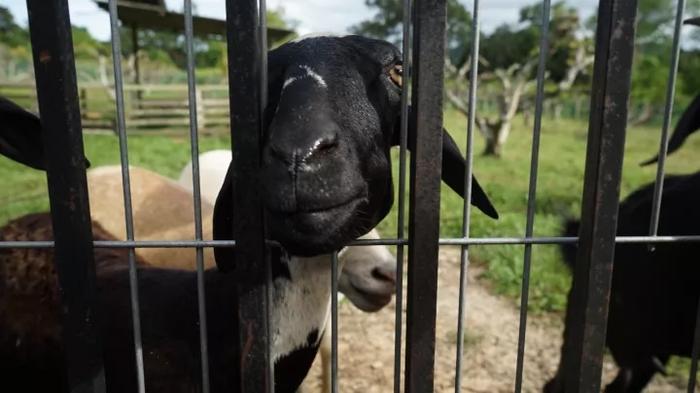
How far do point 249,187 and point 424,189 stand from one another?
0.43 metres

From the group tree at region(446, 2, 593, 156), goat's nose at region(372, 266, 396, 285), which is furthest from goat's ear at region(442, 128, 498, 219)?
tree at region(446, 2, 593, 156)

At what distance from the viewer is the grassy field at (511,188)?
209 inches

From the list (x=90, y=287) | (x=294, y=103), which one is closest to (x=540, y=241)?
(x=294, y=103)

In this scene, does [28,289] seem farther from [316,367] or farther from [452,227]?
[452,227]

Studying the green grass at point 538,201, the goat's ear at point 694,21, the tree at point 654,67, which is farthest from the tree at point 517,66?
the goat's ear at point 694,21

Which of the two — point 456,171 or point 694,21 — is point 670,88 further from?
point 694,21

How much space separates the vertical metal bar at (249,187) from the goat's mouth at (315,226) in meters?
0.06

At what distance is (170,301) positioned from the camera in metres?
→ 1.93

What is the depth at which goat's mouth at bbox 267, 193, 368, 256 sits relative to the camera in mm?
1312

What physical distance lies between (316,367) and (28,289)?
2314 millimetres

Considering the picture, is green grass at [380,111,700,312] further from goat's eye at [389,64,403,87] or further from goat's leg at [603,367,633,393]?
goat's eye at [389,64,403,87]

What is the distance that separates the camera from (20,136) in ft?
5.54

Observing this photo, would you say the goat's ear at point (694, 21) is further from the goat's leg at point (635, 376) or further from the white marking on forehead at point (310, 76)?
the goat's leg at point (635, 376)

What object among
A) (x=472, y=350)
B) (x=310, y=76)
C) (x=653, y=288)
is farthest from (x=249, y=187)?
(x=472, y=350)
